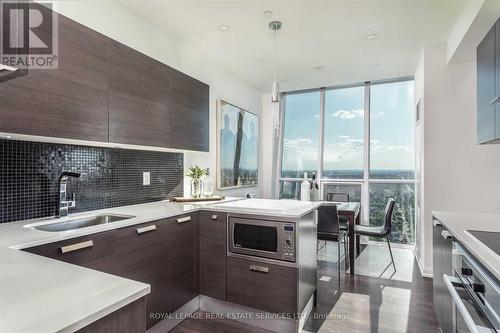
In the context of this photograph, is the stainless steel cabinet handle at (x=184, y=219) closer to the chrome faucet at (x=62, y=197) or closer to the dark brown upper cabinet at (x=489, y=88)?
the chrome faucet at (x=62, y=197)

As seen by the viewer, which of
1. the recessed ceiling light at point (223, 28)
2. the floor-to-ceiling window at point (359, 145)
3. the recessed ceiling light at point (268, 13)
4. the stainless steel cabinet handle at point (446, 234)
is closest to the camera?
the stainless steel cabinet handle at point (446, 234)

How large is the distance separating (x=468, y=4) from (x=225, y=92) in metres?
2.76

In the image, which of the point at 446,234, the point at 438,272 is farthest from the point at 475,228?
the point at 438,272

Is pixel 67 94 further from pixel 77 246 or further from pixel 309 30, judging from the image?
pixel 309 30

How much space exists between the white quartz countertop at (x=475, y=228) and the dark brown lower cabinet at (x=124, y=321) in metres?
1.23

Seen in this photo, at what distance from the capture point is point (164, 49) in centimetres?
284

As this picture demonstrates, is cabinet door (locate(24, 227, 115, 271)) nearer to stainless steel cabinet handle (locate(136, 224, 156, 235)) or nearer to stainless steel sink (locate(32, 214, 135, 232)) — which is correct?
stainless steel cabinet handle (locate(136, 224, 156, 235))

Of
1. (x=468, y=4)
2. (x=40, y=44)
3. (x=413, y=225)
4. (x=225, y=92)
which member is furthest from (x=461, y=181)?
(x=40, y=44)

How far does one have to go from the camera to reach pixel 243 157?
427cm

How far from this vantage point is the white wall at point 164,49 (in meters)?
2.09

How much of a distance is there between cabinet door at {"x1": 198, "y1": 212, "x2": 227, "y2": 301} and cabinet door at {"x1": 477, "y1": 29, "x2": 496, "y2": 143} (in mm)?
1925

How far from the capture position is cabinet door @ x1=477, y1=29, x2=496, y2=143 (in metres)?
1.59

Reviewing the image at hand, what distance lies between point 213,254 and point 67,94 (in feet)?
5.26

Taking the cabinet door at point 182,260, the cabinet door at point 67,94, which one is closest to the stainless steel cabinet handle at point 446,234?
the cabinet door at point 182,260
